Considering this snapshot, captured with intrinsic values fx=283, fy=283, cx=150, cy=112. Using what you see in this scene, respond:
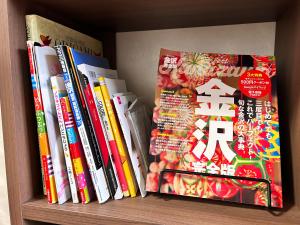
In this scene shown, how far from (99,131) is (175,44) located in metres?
0.39

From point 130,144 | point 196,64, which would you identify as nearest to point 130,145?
point 130,144

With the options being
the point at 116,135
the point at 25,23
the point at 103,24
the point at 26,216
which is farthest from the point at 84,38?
the point at 26,216

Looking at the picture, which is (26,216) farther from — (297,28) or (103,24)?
(297,28)

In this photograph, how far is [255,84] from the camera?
0.61 m

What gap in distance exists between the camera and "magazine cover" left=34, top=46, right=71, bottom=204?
0.57m

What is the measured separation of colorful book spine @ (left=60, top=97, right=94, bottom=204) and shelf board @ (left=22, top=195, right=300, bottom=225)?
3 centimetres

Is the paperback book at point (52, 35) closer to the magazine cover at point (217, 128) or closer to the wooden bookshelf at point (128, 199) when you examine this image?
the wooden bookshelf at point (128, 199)

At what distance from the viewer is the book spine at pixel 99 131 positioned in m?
0.59

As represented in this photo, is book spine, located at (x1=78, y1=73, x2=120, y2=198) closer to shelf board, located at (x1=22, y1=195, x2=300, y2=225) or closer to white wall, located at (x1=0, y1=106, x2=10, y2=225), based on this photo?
shelf board, located at (x1=22, y1=195, x2=300, y2=225)

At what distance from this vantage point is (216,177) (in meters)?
0.57

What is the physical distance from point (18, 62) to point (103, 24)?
31cm

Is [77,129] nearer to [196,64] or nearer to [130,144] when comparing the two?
[130,144]

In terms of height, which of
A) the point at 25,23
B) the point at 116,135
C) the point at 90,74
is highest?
the point at 25,23

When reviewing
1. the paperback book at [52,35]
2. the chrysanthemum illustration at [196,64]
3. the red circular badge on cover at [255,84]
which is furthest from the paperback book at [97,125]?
the red circular badge on cover at [255,84]
